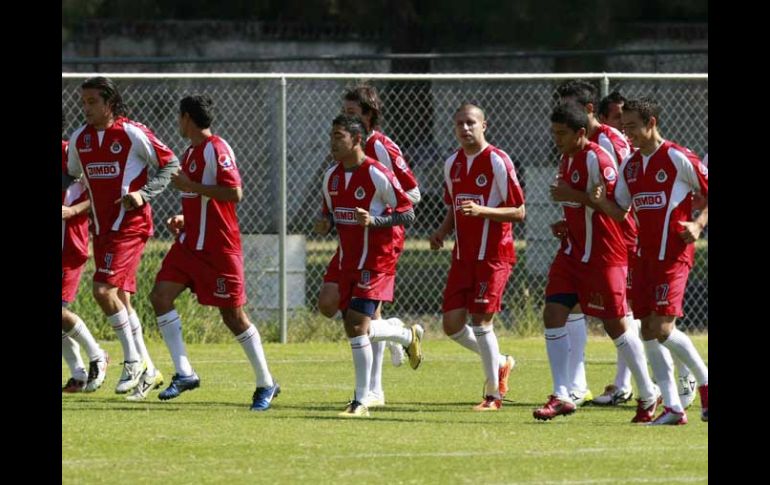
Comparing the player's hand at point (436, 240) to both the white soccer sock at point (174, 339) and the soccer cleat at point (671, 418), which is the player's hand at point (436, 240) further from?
the soccer cleat at point (671, 418)

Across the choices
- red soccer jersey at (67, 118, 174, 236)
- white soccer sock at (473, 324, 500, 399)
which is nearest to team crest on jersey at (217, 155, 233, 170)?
red soccer jersey at (67, 118, 174, 236)

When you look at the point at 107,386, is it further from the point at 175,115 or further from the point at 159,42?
the point at 159,42

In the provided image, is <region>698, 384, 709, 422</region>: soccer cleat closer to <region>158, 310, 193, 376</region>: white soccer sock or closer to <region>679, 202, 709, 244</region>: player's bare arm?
<region>679, 202, 709, 244</region>: player's bare arm

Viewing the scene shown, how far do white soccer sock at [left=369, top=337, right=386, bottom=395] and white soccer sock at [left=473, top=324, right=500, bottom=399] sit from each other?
712mm

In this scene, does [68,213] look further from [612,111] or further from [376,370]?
[612,111]

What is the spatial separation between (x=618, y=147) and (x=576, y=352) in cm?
150

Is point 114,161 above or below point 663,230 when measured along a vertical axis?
above

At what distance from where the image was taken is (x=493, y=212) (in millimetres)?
11141

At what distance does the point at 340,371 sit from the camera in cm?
1388

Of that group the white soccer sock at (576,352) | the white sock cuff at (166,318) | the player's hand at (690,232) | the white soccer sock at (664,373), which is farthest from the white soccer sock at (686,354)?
the white sock cuff at (166,318)

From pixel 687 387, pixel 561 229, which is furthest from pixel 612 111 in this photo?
pixel 687 387

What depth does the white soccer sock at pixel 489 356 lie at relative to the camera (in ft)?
37.5

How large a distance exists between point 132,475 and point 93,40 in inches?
826
